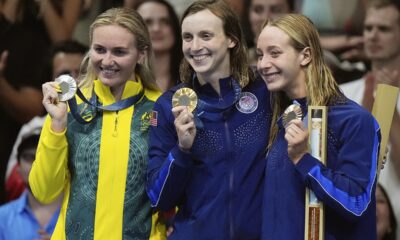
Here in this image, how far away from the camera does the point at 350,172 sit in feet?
10.5

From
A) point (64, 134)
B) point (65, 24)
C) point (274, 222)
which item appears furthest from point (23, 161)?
point (274, 222)

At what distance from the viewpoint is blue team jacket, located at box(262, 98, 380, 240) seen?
3.18 m

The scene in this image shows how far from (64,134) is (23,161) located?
1.99m

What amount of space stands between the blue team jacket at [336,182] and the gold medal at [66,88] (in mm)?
776

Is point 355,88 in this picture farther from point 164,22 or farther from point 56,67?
point 56,67

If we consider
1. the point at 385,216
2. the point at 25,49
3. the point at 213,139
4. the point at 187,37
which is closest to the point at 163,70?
the point at 25,49

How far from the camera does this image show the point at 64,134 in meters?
3.61

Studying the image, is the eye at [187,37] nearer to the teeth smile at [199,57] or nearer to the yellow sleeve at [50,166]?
the teeth smile at [199,57]

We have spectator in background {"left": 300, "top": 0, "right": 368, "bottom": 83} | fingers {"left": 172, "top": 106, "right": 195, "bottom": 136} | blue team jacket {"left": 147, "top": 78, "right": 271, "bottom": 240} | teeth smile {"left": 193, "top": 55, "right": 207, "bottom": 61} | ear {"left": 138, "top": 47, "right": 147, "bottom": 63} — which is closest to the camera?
fingers {"left": 172, "top": 106, "right": 195, "bottom": 136}

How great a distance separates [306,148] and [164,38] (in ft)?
7.81

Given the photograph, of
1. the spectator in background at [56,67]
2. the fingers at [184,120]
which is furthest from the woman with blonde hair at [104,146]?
the spectator in background at [56,67]

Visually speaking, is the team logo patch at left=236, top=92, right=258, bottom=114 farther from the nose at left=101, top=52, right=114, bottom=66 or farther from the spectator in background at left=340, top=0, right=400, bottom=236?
the spectator in background at left=340, top=0, right=400, bottom=236

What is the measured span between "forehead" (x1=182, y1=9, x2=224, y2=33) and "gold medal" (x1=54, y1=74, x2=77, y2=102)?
46cm

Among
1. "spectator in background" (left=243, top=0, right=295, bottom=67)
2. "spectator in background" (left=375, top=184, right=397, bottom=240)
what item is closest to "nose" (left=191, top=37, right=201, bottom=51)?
"spectator in background" (left=243, top=0, right=295, bottom=67)
